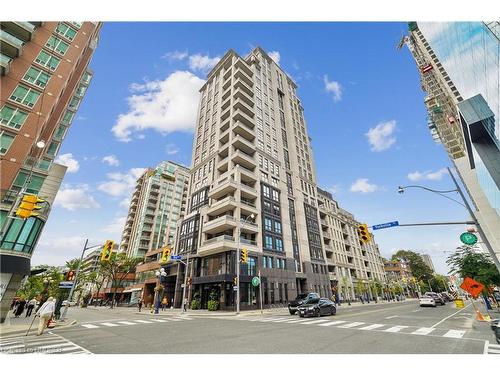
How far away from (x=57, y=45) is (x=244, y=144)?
26955 mm

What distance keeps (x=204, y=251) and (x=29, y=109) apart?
82.7 feet

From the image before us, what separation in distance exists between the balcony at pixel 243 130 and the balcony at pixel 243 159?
4.41 m

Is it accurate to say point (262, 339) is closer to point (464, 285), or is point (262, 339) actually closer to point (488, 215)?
point (464, 285)

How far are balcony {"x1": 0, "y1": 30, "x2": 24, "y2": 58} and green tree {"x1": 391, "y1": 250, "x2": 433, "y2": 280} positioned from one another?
118878mm

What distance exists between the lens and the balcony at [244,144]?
4075 cm

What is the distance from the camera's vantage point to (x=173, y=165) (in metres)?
96.4

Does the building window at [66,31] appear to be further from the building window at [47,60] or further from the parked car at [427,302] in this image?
the parked car at [427,302]

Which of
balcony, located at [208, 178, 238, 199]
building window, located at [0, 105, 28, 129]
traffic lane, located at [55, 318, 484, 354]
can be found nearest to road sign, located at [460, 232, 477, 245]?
traffic lane, located at [55, 318, 484, 354]

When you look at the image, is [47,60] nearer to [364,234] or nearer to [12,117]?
[12,117]

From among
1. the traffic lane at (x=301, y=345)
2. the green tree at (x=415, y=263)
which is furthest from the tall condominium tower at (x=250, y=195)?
the green tree at (x=415, y=263)

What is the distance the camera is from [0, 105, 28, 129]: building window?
68.1ft

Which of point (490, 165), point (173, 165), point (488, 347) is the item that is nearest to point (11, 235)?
point (488, 347)

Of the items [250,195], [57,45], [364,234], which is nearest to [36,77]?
[57,45]

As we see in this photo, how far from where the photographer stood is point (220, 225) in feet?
110
